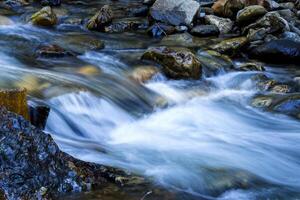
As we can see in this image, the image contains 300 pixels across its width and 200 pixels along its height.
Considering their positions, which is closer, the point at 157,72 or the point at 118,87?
the point at 118,87

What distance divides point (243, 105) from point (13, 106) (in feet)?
15.2

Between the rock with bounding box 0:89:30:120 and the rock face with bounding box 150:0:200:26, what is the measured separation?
7.95 m

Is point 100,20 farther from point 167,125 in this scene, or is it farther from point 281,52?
point 167,125

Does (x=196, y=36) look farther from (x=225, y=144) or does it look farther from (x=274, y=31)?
(x=225, y=144)

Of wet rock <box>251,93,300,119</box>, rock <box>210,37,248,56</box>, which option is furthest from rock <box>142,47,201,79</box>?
rock <box>210,37,248,56</box>

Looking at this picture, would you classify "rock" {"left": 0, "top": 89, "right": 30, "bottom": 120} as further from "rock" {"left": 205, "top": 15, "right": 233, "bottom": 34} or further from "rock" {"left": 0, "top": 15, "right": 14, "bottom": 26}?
"rock" {"left": 205, "top": 15, "right": 233, "bottom": 34}

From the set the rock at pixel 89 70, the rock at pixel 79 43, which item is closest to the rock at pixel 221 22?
the rock at pixel 79 43

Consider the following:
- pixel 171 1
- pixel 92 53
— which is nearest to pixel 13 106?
pixel 92 53

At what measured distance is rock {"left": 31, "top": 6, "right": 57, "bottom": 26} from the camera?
38.4 feet

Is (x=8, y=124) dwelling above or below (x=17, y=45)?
above

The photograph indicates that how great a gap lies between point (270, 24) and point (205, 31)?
155cm

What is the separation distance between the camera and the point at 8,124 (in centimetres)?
394

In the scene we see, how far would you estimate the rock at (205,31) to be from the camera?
472 inches

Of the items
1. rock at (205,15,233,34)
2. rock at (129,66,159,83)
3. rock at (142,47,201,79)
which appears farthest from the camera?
rock at (205,15,233,34)
